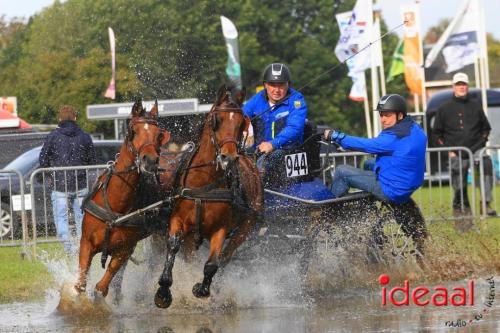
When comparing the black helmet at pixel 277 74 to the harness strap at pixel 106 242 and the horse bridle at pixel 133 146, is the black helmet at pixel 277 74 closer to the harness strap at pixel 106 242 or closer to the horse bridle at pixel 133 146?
the horse bridle at pixel 133 146

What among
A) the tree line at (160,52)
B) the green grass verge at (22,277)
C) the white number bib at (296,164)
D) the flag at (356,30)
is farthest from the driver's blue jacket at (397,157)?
the flag at (356,30)

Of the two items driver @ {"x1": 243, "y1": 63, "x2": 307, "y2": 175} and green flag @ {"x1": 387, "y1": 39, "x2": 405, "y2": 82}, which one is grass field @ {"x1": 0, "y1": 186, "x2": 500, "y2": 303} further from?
green flag @ {"x1": 387, "y1": 39, "x2": 405, "y2": 82}

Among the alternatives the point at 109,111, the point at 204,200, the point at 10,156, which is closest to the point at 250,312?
the point at 204,200

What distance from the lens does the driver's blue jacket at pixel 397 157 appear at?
12023 millimetres

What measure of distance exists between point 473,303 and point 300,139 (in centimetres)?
278

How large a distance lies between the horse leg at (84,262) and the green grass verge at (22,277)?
5.92 feet

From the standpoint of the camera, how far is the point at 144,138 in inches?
412

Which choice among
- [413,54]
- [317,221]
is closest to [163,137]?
[317,221]

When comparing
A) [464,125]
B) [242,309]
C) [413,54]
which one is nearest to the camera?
[242,309]

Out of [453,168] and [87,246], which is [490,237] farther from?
[87,246]

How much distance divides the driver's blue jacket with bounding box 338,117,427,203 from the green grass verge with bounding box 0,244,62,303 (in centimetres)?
386

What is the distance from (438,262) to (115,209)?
152 inches

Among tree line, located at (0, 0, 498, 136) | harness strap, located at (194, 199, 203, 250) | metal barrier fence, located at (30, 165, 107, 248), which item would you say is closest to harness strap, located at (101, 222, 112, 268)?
harness strap, located at (194, 199, 203, 250)

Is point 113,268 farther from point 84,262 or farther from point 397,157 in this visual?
point 397,157
